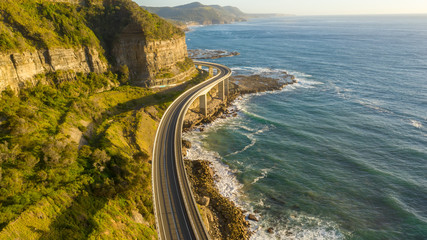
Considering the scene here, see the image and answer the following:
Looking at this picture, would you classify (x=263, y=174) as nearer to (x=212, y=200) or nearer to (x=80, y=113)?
(x=212, y=200)

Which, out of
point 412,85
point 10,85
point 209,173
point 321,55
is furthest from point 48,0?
point 321,55

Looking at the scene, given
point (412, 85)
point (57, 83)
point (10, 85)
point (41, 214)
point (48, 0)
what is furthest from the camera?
point (412, 85)

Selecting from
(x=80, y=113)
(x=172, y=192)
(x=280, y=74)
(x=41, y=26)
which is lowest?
(x=172, y=192)

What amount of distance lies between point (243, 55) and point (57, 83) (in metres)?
147

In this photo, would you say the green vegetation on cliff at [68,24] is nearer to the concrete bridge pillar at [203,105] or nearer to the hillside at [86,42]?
the hillside at [86,42]

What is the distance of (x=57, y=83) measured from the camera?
67188 mm

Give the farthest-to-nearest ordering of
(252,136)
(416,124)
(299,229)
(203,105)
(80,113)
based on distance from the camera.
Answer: (203,105), (416,124), (252,136), (80,113), (299,229)

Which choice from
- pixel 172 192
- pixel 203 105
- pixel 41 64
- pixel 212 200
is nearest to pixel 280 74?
pixel 203 105

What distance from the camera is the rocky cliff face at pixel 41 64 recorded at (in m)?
53.6

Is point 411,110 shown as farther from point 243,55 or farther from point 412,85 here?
point 243,55

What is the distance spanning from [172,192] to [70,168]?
56.1 ft

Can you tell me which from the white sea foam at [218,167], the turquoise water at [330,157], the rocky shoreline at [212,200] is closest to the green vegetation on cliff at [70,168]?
the rocky shoreline at [212,200]

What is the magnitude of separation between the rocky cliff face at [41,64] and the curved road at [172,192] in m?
32.9

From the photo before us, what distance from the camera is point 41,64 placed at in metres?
63.8
